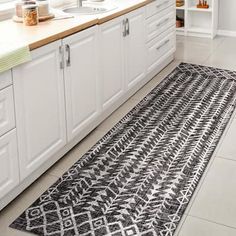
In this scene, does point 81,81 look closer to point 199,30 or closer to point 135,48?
point 135,48

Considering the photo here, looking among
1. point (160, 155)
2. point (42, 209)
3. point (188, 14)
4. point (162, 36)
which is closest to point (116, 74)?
point (160, 155)

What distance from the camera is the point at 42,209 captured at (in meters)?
2.55

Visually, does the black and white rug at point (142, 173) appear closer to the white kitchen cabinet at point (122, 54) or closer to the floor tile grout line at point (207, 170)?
the floor tile grout line at point (207, 170)

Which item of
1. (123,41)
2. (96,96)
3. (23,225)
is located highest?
(123,41)

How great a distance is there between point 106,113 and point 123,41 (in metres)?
0.57

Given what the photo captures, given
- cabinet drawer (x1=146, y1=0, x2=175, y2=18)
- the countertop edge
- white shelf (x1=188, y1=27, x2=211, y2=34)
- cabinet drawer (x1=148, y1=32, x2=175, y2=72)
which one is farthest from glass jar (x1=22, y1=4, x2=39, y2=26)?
white shelf (x1=188, y1=27, x2=211, y2=34)

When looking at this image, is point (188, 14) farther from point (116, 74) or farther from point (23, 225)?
point (23, 225)

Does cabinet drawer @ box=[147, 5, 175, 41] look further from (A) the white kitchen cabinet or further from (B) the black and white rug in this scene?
(B) the black and white rug

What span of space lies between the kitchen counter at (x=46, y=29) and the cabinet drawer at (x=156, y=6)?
2.20 feet

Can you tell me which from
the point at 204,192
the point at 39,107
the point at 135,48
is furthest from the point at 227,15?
the point at 39,107

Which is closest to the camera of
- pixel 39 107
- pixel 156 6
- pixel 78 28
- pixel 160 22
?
pixel 39 107

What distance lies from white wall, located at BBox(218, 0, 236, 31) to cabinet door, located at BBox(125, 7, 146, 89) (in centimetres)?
233

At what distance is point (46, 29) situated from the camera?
287 cm

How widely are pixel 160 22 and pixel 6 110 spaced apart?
2435 mm
